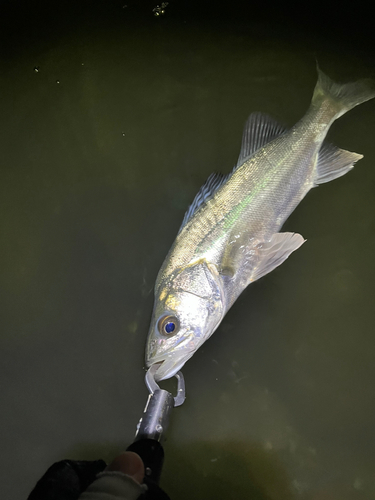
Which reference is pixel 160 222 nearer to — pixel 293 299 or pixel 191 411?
pixel 293 299

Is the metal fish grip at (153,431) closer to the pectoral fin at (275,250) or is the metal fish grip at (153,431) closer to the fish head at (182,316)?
the fish head at (182,316)

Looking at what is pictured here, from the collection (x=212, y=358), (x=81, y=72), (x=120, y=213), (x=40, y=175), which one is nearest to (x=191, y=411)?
(x=212, y=358)

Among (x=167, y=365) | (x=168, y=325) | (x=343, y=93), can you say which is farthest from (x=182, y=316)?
(x=343, y=93)

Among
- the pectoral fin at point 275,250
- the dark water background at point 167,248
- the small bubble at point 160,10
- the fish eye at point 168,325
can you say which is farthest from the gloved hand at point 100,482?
the small bubble at point 160,10

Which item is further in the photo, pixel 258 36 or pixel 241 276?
pixel 258 36

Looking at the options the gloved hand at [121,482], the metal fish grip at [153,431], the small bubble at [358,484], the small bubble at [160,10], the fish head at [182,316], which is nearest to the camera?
the gloved hand at [121,482]

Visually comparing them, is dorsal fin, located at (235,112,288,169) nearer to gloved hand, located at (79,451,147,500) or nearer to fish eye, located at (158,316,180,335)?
fish eye, located at (158,316,180,335)
